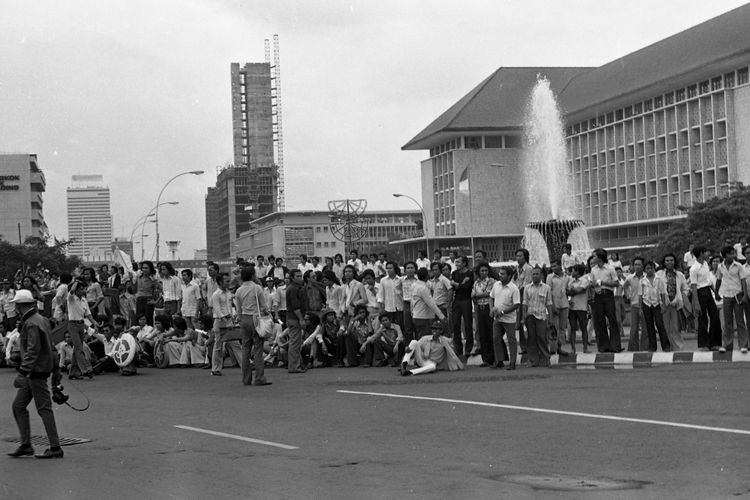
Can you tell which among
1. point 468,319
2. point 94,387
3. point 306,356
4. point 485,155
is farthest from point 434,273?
point 485,155

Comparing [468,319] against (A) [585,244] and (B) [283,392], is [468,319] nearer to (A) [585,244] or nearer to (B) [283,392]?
(B) [283,392]

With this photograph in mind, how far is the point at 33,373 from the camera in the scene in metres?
11.3

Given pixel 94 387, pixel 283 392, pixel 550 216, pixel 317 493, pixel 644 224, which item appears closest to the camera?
pixel 317 493

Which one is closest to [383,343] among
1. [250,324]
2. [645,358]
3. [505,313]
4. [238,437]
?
[505,313]

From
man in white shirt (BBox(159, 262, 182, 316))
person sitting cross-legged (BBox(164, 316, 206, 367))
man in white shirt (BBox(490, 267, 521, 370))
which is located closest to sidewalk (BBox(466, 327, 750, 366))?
man in white shirt (BBox(490, 267, 521, 370))

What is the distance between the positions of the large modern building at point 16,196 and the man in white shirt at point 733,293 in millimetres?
151581

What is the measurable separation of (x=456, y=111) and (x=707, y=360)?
105 meters

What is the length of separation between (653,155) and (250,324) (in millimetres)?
82078

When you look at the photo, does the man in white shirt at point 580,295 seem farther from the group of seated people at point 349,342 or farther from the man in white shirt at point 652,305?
the group of seated people at point 349,342

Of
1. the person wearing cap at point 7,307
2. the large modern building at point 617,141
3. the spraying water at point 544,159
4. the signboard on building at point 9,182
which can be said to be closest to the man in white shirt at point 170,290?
the person wearing cap at point 7,307

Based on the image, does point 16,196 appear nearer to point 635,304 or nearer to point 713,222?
point 713,222

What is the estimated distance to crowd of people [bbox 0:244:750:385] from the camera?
20.6 m

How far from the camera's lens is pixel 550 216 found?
10831 centimetres

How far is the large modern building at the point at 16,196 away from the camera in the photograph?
164 meters
